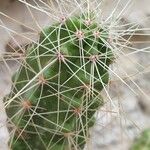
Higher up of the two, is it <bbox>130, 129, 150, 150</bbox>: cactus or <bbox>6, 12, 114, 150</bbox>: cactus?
<bbox>6, 12, 114, 150</bbox>: cactus

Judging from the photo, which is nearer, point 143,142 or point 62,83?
point 62,83

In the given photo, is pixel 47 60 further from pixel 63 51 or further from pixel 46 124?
pixel 46 124

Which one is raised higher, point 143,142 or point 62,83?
point 62,83

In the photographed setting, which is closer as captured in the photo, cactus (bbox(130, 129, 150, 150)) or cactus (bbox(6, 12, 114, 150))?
cactus (bbox(6, 12, 114, 150))

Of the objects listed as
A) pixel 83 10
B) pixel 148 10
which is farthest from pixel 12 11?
pixel 83 10
